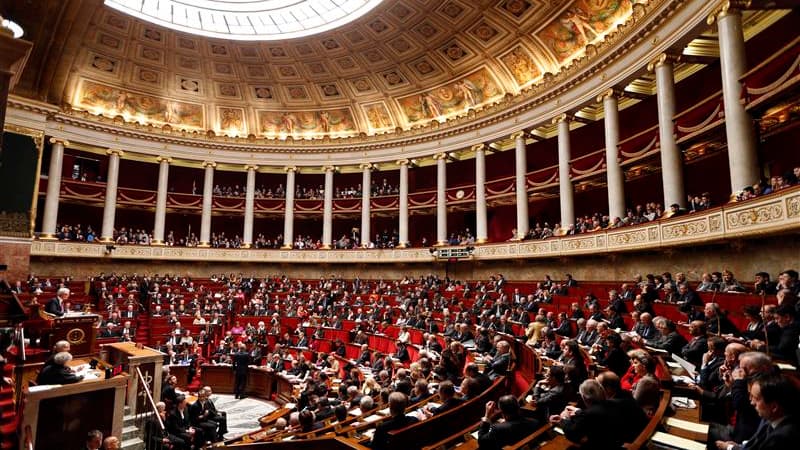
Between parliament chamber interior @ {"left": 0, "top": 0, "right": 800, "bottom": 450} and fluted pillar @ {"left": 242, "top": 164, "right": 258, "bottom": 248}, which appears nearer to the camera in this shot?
parliament chamber interior @ {"left": 0, "top": 0, "right": 800, "bottom": 450}

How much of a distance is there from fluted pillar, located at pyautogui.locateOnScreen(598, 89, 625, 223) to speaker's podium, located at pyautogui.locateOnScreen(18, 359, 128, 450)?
13828 millimetres

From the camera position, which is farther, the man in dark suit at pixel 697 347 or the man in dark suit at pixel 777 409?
the man in dark suit at pixel 697 347

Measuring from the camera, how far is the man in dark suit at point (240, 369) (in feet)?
41.0

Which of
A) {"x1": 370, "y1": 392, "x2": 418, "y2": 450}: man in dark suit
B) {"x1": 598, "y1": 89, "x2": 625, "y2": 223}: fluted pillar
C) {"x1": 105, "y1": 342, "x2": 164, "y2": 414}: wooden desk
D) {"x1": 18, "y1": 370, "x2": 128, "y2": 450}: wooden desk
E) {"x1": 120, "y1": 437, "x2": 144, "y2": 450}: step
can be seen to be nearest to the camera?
{"x1": 370, "y1": 392, "x2": 418, "y2": 450}: man in dark suit

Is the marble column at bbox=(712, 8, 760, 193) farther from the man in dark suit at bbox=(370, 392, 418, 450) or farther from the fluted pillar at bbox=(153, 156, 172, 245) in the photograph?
the fluted pillar at bbox=(153, 156, 172, 245)

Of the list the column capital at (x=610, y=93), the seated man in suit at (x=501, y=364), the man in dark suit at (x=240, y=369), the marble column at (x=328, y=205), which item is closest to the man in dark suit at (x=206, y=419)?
the man in dark suit at (x=240, y=369)

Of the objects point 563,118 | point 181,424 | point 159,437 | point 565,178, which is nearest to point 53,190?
point 181,424

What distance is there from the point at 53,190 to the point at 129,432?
1955 centimetres

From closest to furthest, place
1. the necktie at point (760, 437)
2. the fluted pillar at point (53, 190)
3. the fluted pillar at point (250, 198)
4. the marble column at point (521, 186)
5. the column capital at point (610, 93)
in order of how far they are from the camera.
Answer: the necktie at point (760, 437) < the column capital at point (610, 93) < the marble column at point (521, 186) < the fluted pillar at point (53, 190) < the fluted pillar at point (250, 198)

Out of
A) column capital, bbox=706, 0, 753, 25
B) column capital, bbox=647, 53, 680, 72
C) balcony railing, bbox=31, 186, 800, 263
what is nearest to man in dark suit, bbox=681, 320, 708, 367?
balcony railing, bbox=31, 186, 800, 263

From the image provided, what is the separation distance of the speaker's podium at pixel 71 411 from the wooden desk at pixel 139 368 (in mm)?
1460

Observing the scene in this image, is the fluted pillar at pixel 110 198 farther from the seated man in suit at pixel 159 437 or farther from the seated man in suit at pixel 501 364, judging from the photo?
the seated man in suit at pixel 501 364

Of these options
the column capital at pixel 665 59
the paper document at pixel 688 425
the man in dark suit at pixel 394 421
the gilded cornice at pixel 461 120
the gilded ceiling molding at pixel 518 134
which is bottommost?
the man in dark suit at pixel 394 421

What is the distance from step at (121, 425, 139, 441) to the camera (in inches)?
285
